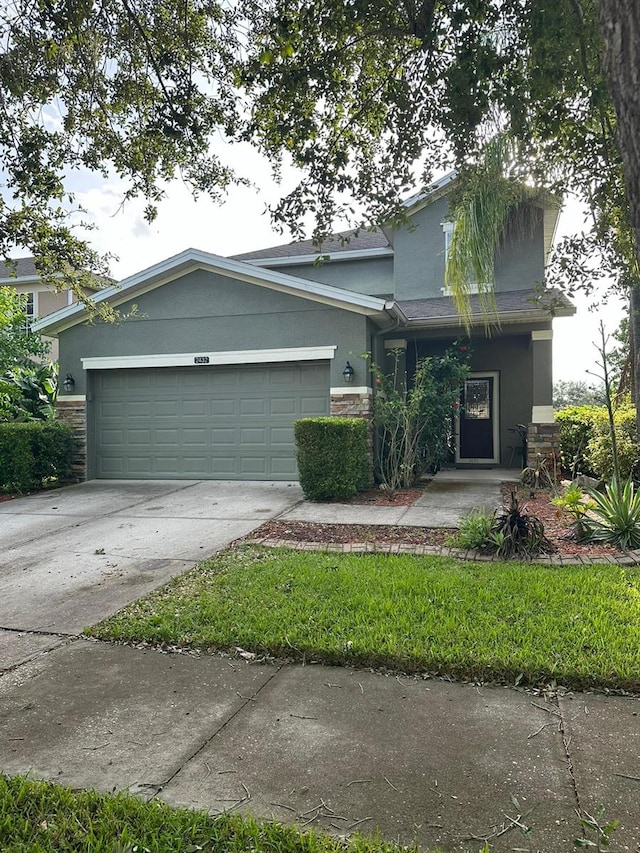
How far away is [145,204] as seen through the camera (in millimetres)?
5621

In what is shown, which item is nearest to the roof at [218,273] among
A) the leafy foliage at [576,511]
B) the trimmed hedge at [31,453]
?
the trimmed hedge at [31,453]

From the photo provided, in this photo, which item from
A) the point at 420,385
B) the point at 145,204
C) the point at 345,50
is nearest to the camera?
the point at 345,50

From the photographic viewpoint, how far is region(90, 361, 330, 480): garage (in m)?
10.9

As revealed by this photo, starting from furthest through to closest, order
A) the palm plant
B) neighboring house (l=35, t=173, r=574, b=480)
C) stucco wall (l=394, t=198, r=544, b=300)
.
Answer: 1. stucco wall (l=394, t=198, r=544, b=300)
2. neighboring house (l=35, t=173, r=574, b=480)
3. the palm plant

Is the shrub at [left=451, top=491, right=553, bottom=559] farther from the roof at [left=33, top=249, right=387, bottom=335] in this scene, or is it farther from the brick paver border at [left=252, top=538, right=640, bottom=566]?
the roof at [left=33, top=249, right=387, bottom=335]

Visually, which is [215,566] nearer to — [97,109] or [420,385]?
[97,109]

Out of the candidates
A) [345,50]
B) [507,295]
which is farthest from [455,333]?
[345,50]

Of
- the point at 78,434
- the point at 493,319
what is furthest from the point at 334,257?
the point at 78,434

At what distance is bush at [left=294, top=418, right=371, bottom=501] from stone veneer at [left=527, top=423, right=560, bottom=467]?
152 inches

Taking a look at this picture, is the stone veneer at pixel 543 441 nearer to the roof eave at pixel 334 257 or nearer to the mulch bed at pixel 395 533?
the mulch bed at pixel 395 533

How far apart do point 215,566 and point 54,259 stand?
333 cm

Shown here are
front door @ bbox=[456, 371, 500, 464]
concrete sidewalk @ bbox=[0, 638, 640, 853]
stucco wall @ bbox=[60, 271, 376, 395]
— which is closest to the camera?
concrete sidewalk @ bbox=[0, 638, 640, 853]

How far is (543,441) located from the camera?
10852 millimetres

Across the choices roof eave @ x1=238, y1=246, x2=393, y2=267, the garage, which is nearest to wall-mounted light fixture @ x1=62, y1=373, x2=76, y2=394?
the garage
